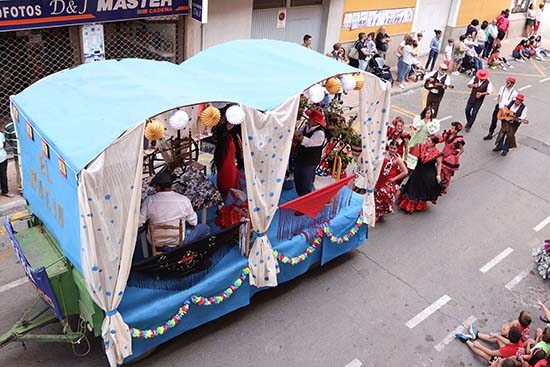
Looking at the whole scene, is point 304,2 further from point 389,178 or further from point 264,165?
point 264,165

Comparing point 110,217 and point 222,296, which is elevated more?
point 110,217

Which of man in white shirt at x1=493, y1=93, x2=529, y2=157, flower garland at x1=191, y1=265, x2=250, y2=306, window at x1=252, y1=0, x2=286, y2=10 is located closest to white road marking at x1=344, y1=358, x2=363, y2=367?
flower garland at x1=191, y1=265, x2=250, y2=306

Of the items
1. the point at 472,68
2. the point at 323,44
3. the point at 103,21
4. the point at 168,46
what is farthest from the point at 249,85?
the point at 472,68

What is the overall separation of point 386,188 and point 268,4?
22.0 feet

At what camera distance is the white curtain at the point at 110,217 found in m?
4.55

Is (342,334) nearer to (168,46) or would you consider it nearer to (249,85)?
(249,85)

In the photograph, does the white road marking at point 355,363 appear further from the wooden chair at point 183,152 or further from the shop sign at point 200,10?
the shop sign at point 200,10

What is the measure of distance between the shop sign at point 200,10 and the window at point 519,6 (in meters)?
16.3

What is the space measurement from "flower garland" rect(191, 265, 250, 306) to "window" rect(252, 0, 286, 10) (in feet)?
27.7

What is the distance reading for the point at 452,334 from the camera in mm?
6754

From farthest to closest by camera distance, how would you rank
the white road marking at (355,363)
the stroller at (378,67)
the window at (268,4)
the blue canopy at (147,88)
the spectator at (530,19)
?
the spectator at (530,19)
the stroller at (378,67)
the window at (268,4)
the white road marking at (355,363)
the blue canopy at (147,88)

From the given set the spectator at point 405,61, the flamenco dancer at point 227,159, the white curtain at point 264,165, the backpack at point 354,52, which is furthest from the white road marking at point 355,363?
the spectator at point 405,61

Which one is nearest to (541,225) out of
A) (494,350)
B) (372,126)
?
(494,350)

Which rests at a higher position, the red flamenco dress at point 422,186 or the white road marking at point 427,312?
the red flamenco dress at point 422,186
